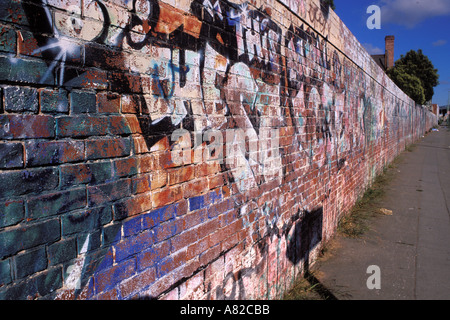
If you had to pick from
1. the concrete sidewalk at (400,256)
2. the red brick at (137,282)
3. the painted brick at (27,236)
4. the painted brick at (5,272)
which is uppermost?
the painted brick at (27,236)

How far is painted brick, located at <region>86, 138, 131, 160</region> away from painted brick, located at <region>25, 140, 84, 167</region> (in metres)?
0.04

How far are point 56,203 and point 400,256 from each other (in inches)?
187

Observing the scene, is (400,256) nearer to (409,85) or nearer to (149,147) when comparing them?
(149,147)

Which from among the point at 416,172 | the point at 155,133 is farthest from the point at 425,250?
the point at 416,172

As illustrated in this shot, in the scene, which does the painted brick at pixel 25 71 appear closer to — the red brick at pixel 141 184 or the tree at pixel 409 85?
the red brick at pixel 141 184

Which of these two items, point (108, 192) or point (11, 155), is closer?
point (11, 155)

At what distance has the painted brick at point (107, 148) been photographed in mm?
1353

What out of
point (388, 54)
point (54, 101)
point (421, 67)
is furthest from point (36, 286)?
point (388, 54)

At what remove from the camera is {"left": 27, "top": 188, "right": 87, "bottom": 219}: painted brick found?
1.16m

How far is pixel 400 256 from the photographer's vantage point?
443 cm

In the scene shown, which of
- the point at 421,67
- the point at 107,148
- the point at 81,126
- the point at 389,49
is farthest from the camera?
the point at 389,49

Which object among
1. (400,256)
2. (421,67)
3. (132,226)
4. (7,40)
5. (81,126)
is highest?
(421,67)

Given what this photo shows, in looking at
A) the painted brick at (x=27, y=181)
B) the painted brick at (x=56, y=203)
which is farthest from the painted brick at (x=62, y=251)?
the painted brick at (x=27, y=181)

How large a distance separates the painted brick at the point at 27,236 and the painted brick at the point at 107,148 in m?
0.33
